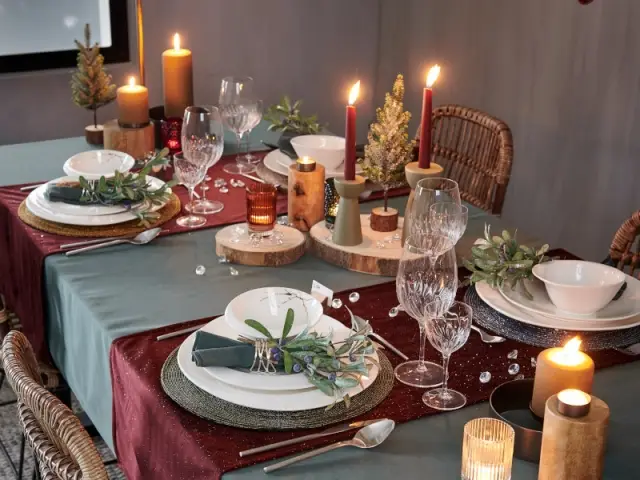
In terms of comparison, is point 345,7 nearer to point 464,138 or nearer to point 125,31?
point 125,31

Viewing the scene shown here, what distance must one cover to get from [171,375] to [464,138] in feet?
4.91

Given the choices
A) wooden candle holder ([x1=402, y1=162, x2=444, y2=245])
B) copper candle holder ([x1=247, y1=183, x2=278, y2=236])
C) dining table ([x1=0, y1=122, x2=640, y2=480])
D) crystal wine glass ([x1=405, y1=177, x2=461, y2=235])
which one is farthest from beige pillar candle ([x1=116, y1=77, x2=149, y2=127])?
crystal wine glass ([x1=405, y1=177, x2=461, y2=235])

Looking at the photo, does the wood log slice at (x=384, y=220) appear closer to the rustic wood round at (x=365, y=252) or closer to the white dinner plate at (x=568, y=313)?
the rustic wood round at (x=365, y=252)

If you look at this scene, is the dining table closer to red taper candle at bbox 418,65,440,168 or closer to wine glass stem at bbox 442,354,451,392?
wine glass stem at bbox 442,354,451,392

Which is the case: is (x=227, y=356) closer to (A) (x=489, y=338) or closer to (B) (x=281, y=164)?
(A) (x=489, y=338)

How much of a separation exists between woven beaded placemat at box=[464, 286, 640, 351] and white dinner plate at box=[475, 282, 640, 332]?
0.01 m

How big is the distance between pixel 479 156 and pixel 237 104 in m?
0.68

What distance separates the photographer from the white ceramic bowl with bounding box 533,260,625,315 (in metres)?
1.54

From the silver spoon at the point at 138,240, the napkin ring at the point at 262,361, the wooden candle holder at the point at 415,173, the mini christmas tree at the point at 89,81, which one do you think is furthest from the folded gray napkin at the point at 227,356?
the mini christmas tree at the point at 89,81

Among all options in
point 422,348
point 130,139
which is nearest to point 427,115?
point 422,348

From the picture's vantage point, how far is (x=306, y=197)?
1963 mm

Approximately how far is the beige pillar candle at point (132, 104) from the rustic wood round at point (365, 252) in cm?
76

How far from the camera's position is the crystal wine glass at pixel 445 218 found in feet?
5.30

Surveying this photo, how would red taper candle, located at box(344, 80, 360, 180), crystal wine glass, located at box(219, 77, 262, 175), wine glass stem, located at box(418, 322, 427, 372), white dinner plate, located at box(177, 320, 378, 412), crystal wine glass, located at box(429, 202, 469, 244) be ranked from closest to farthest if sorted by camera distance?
white dinner plate, located at box(177, 320, 378, 412)
wine glass stem, located at box(418, 322, 427, 372)
crystal wine glass, located at box(429, 202, 469, 244)
red taper candle, located at box(344, 80, 360, 180)
crystal wine glass, located at box(219, 77, 262, 175)
